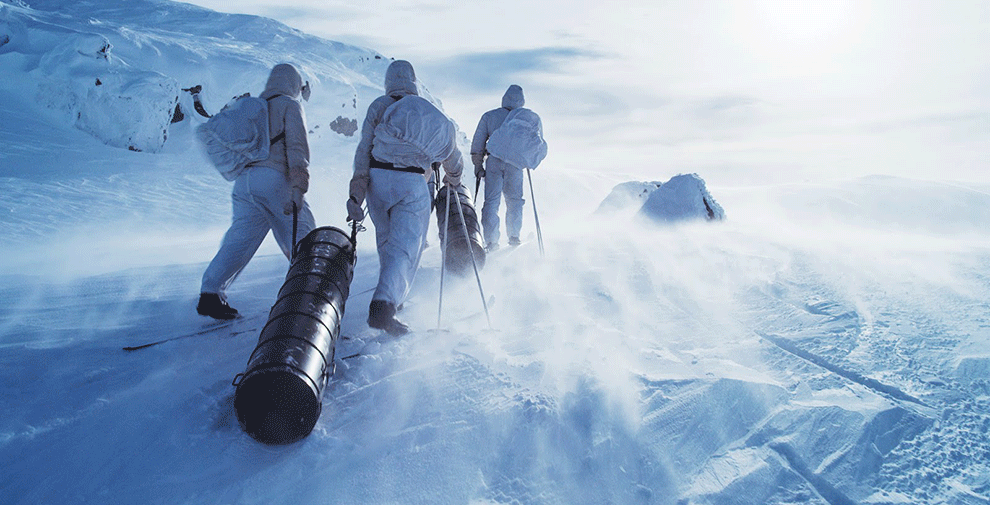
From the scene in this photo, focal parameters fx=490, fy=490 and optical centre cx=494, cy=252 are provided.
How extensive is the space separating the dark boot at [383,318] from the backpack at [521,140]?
10.6 ft

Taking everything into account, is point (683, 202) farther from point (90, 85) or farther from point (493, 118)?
point (90, 85)

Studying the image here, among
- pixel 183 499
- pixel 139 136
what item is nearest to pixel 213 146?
pixel 183 499

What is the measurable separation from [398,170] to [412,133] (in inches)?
12.0

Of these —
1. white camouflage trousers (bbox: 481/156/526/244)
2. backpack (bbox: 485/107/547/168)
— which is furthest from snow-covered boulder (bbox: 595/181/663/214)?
backpack (bbox: 485/107/547/168)

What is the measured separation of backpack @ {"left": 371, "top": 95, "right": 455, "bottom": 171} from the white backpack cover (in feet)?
2.67

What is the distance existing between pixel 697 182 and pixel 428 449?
940 centimetres

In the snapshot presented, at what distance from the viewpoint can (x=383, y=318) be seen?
3.21 metres

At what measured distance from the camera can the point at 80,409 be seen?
2.34m

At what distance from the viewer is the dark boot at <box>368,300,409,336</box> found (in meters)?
3.21

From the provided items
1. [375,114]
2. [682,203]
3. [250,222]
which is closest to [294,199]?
[250,222]

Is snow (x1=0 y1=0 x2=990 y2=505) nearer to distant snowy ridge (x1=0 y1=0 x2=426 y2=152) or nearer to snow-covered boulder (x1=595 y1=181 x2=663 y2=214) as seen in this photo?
snow-covered boulder (x1=595 y1=181 x2=663 y2=214)

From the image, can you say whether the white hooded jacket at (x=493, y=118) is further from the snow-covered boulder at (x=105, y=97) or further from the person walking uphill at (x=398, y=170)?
the snow-covered boulder at (x=105, y=97)

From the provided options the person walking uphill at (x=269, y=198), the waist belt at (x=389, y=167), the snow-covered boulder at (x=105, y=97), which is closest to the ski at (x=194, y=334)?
the person walking uphill at (x=269, y=198)

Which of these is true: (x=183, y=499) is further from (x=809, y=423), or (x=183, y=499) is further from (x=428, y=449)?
(x=809, y=423)
